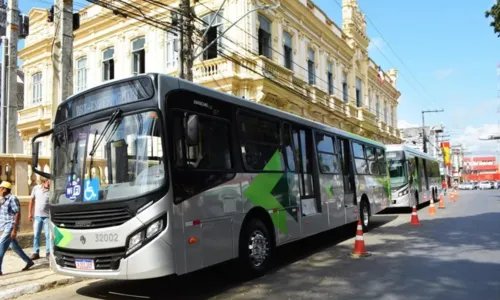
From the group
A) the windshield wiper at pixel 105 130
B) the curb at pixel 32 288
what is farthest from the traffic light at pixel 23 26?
the windshield wiper at pixel 105 130

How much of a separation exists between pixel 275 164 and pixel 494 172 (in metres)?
131

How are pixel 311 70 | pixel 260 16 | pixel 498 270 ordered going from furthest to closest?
pixel 311 70
pixel 260 16
pixel 498 270

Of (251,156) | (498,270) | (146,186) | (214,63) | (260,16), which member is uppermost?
(260,16)

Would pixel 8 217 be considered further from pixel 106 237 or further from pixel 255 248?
pixel 255 248

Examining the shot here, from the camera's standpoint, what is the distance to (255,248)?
7.14m

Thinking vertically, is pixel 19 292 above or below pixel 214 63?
below

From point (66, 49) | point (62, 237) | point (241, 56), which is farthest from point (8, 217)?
point (241, 56)

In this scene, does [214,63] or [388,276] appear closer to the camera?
[388,276]

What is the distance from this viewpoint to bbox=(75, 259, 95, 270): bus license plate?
220 inches

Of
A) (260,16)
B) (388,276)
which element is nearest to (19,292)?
(388,276)

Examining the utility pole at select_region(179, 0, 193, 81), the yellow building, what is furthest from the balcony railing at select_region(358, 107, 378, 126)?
the utility pole at select_region(179, 0, 193, 81)

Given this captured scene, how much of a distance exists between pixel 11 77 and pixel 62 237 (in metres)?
9.04

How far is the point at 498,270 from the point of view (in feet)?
23.7

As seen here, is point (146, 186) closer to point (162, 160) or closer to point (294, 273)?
point (162, 160)
